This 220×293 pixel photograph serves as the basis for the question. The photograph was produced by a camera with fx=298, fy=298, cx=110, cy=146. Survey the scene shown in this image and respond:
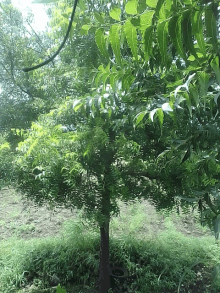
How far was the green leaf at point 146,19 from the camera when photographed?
28 centimetres

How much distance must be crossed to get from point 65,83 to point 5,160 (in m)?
0.42

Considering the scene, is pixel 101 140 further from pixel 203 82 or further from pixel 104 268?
pixel 104 268

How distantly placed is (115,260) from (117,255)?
31mm

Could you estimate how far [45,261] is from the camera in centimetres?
179

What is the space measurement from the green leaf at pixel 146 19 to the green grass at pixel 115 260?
1.38 meters

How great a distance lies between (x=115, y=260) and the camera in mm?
1805

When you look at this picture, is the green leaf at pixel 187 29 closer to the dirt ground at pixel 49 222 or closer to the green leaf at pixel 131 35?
the green leaf at pixel 131 35

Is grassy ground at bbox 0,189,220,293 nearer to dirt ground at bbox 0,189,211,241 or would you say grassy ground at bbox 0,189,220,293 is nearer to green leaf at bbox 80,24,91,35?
dirt ground at bbox 0,189,211,241

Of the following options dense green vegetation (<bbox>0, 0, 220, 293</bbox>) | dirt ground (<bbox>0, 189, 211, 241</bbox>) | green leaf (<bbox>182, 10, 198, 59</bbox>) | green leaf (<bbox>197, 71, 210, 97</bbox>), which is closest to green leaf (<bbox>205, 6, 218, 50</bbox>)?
green leaf (<bbox>182, 10, 198, 59</bbox>)

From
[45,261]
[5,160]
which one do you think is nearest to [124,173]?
[5,160]

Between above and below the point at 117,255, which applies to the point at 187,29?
above

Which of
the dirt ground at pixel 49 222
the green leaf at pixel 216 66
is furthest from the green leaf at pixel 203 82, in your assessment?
the dirt ground at pixel 49 222

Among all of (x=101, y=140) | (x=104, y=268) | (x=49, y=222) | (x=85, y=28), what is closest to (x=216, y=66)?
(x=85, y=28)

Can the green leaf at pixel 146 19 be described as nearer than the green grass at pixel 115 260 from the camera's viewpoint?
Yes
